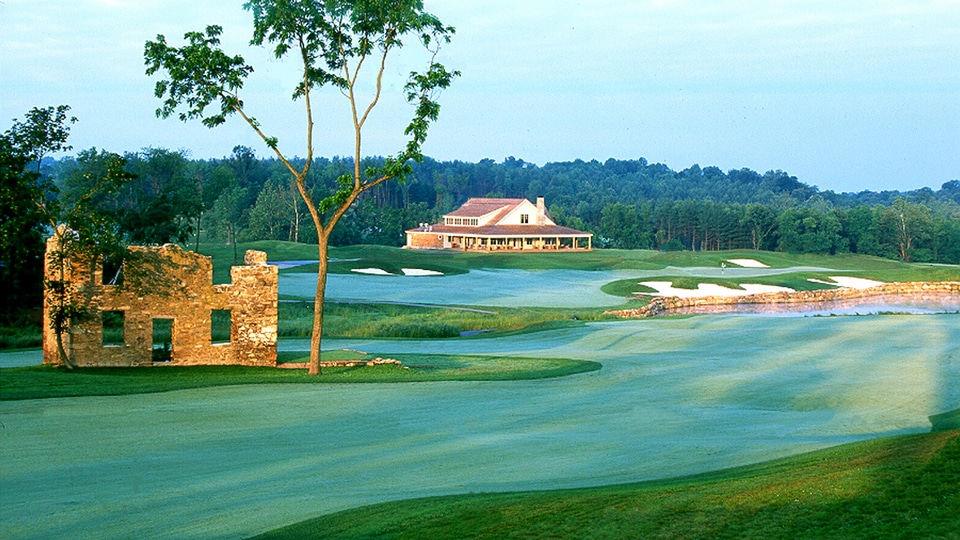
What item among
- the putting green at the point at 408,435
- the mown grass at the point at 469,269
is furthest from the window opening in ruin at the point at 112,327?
the putting green at the point at 408,435

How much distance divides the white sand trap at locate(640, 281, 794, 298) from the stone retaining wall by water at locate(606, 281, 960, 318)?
6.63 feet

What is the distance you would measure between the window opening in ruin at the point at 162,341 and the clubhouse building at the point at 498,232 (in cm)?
6879

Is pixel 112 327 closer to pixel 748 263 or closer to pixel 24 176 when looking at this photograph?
pixel 24 176

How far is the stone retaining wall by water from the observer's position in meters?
60.1

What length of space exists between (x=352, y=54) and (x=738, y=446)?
1726 cm

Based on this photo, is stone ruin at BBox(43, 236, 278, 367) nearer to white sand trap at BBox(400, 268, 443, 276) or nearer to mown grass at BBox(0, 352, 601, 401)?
mown grass at BBox(0, 352, 601, 401)

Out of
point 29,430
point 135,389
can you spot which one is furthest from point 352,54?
point 29,430

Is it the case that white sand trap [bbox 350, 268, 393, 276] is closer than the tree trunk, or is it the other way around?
the tree trunk

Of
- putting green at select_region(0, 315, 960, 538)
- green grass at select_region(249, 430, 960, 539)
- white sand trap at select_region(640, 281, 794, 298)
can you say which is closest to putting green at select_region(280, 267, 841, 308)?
white sand trap at select_region(640, 281, 794, 298)

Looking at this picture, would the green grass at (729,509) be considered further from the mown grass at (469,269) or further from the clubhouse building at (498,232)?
the clubhouse building at (498,232)

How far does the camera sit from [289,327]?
1715 inches

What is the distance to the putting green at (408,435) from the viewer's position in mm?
14070

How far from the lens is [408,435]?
778 inches

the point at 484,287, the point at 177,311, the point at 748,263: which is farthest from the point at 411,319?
the point at 748,263
